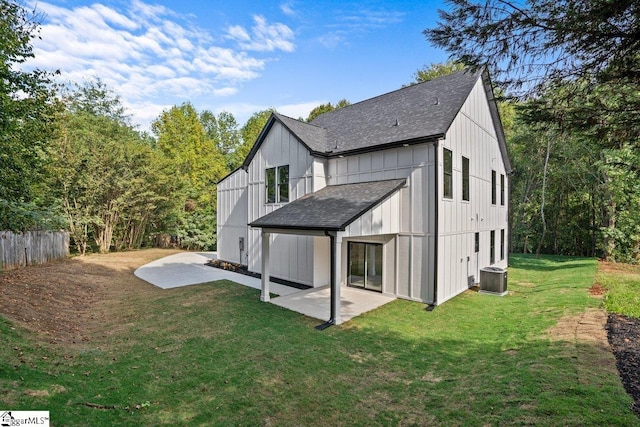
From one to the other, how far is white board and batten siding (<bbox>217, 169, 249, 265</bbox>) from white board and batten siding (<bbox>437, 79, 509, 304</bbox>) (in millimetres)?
9651

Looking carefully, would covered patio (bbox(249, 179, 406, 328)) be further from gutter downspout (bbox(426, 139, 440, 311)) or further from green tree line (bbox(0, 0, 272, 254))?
green tree line (bbox(0, 0, 272, 254))

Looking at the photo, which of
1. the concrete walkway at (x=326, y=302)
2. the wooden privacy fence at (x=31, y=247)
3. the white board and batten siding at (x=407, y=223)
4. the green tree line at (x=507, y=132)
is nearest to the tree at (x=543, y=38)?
the green tree line at (x=507, y=132)

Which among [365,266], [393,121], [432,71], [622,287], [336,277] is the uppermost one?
[432,71]

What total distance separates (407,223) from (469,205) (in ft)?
11.4

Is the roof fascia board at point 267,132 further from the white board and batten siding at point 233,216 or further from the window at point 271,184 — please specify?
the white board and batten siding at point 233,216

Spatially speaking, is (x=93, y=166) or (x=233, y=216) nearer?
(x=233, y=216)

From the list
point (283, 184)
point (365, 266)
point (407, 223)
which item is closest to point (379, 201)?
point (407, 223)

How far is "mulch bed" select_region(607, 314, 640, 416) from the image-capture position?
412 cm

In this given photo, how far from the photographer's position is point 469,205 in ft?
37.2

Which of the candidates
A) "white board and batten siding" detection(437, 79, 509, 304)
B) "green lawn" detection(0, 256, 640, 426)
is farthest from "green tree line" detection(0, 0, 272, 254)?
"white board and batten siding" detection(437, 79, 509, 304)

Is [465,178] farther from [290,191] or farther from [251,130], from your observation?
[251,130]

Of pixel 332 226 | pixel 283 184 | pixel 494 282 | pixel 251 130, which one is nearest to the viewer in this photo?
pixel 332 226

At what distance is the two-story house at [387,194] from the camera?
896 centimetres

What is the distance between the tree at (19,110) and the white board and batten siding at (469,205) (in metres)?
13.2
